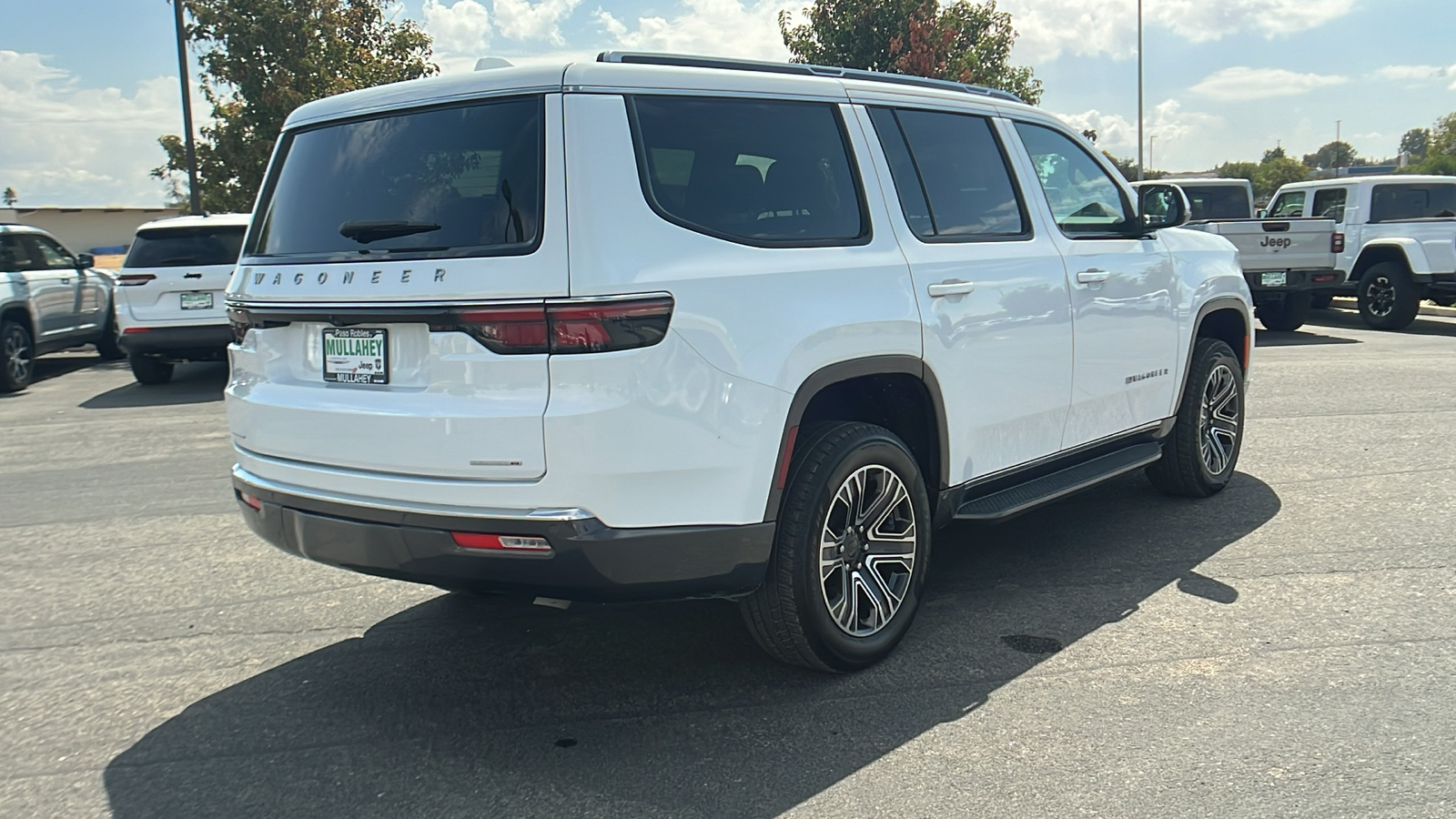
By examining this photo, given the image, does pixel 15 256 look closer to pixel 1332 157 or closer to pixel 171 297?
pixel 171 297

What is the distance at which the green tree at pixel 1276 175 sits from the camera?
76.4 metres

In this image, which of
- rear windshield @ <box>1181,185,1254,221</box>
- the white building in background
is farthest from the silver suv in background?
the white building in background

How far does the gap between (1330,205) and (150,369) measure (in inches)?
606

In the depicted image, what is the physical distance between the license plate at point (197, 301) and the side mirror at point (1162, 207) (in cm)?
921

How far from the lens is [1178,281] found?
561cm

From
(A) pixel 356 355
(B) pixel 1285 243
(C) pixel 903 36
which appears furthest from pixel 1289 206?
(A) pixel 356 355

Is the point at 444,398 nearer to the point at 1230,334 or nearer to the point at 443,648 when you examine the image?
the point at 443,648

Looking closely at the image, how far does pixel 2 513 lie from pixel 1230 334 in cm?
709

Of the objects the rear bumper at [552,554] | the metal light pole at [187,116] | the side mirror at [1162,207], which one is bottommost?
the rear bumper at [552,554]

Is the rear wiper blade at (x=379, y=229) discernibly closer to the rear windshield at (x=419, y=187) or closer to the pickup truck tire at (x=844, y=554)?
the rear windshield at (x=419, y=187)

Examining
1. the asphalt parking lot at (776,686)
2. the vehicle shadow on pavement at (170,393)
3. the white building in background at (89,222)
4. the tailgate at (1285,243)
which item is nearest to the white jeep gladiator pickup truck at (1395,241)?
the tailgate at (1285,243)

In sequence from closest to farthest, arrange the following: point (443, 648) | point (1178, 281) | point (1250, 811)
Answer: point (1250, 811) → point (443, 648) → point (1178, 281)

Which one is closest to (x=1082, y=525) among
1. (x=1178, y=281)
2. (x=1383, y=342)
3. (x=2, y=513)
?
(x=1178, y=281)

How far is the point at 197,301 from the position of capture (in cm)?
1142
